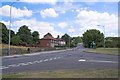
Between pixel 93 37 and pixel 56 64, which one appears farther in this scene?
pixel 93 37

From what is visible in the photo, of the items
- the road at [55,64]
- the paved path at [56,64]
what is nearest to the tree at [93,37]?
the road at [55,64]

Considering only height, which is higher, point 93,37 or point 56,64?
point 93,37

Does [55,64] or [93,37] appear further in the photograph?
[93,37]

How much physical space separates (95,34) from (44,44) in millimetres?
32032

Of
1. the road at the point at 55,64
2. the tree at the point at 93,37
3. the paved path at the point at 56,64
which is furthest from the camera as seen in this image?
the tree at the point at 93,37

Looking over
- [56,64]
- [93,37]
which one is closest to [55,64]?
[56,64]

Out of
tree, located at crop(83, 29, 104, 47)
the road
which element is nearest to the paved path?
the road

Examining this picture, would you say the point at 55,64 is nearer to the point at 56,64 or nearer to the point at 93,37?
the point at 56,64

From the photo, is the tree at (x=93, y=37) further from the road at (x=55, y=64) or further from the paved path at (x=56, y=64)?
the paved path at (x=56, y=64)

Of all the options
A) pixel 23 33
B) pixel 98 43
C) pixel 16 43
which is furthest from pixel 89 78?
pixel 98 43

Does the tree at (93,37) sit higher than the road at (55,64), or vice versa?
the tree at (93,37)

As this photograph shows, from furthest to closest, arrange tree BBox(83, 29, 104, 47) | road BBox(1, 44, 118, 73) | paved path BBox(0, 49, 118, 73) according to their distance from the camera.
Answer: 1. tree BBox(83, 29, 104, 47)
2. paved path BBox(0, 49, 118, 73)
3. road BBox(1, 44, 118, 73)

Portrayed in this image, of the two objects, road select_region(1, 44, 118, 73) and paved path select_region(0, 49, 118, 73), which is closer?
road select_region(1, 44, 118, 73)

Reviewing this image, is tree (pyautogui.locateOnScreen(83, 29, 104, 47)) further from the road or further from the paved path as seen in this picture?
the paved path
